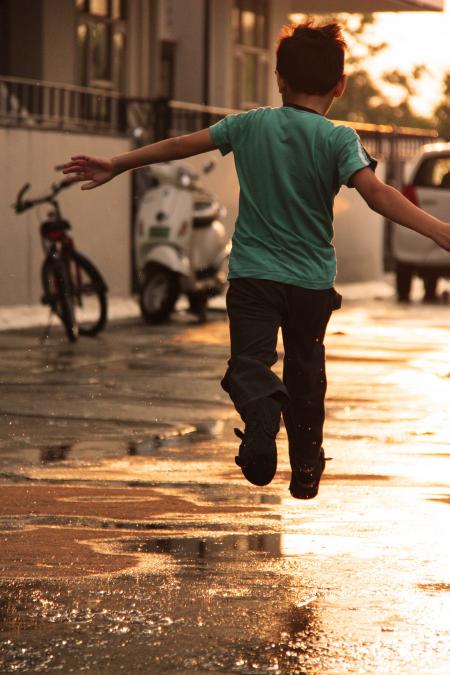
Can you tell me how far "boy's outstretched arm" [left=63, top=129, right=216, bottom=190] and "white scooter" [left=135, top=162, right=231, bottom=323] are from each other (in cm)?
1207

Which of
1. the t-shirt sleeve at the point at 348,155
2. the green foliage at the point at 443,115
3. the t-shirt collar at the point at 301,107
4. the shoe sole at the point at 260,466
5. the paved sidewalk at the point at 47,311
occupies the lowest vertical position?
the green foliage at the point at 443,115

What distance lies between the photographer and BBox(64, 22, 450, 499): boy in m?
6.15

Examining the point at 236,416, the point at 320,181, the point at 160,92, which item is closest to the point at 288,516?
the point at 320,181

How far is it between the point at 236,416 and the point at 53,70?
15.6 m

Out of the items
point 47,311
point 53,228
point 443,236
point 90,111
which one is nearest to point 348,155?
point 443,236

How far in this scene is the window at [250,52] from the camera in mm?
31578

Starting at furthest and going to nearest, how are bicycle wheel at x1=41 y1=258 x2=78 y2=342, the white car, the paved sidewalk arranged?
the white car < the paved sidewalk < bicycle wheel at x1=41 y1=258 x2=78 y2=342

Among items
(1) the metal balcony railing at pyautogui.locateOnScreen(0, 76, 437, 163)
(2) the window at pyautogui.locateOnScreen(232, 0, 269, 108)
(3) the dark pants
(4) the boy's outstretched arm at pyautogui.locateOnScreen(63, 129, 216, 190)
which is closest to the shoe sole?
(3) the dark pants

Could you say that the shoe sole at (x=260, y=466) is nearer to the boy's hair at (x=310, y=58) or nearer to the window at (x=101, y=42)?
the boy's hair at (x=310, y=58)

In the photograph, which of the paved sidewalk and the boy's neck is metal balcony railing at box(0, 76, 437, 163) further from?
the boy's neck

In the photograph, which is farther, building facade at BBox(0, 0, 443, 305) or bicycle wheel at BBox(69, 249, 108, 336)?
building facade at BBox(0, 0, 443, 305)

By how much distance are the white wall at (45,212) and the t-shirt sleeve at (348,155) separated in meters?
14.0

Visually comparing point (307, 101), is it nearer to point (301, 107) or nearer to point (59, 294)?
point (301, 107)

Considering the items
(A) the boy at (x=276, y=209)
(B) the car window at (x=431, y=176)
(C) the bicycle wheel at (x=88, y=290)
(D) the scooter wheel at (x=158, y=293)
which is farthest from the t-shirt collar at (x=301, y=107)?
(B) the car window at (x=431, y=176)
